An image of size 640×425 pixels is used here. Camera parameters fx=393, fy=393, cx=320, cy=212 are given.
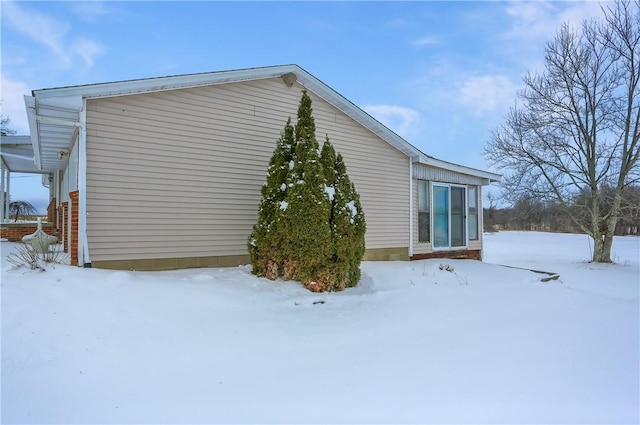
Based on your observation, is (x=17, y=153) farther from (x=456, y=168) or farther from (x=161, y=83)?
(x=456, y=168)

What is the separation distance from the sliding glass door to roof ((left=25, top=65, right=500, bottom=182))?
763mm

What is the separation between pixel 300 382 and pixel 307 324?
59.5 inches

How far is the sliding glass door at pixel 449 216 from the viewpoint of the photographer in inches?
440

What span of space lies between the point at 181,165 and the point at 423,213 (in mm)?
6692

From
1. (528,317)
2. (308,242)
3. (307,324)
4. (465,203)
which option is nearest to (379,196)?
(465,203)

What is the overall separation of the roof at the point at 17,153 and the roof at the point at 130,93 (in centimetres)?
231

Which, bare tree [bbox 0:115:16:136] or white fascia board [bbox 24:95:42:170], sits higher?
bare tree [bbox 0:115:16:136]

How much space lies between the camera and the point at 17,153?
14.1 metres

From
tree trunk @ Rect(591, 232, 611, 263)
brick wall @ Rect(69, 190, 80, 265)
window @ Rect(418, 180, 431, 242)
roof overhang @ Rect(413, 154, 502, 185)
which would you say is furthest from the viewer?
tree trunk @ Rect(591, 232, 611, 263)

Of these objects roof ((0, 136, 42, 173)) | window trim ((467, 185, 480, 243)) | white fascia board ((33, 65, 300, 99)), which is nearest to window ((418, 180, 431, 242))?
window trim ((467, 185, 480, 243))

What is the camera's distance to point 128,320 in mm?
4266

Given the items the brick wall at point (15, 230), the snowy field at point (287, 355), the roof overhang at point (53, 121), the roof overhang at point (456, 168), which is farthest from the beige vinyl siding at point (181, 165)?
the brick wall at point (15, 230)

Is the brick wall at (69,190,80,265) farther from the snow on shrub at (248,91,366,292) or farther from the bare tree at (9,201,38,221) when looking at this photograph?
the bare tree at (9,201,38,221)

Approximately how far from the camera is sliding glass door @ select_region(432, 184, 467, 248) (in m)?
11.2
